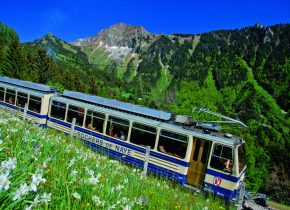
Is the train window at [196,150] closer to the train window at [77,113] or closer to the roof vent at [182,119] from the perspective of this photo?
the roof vent at [182,119]

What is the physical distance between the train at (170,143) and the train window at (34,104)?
3.87 m

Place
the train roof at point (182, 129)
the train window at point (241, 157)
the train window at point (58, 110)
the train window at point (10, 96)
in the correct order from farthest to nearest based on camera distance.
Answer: the train window at point (10, 96) → the train window at point (58, 110) → the train window at point (241, 157) → the train roof at point (182, 129)

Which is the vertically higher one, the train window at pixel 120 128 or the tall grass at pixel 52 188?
the tall grass at pixel 52 188

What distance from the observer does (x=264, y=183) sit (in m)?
62.9

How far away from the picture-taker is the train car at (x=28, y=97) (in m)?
22.1

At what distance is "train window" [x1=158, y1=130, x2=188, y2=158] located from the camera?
1426cm

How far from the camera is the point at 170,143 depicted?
48.1 ft

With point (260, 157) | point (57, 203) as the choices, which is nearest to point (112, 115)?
point (57, 203)

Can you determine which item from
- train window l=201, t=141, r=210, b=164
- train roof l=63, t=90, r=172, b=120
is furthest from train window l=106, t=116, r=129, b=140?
train window l=201, t=141, r=210, b=164

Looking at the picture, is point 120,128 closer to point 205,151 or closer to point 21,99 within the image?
point 205,151

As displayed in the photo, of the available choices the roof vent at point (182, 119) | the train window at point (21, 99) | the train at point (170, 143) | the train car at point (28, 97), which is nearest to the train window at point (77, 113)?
the train at point (170, 143)

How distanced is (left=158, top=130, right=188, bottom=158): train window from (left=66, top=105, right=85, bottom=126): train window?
6.20 metres

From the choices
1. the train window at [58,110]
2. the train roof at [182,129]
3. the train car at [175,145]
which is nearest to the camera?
the train car at [175,145]

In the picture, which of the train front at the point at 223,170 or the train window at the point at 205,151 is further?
the train window at the point at 205,151
